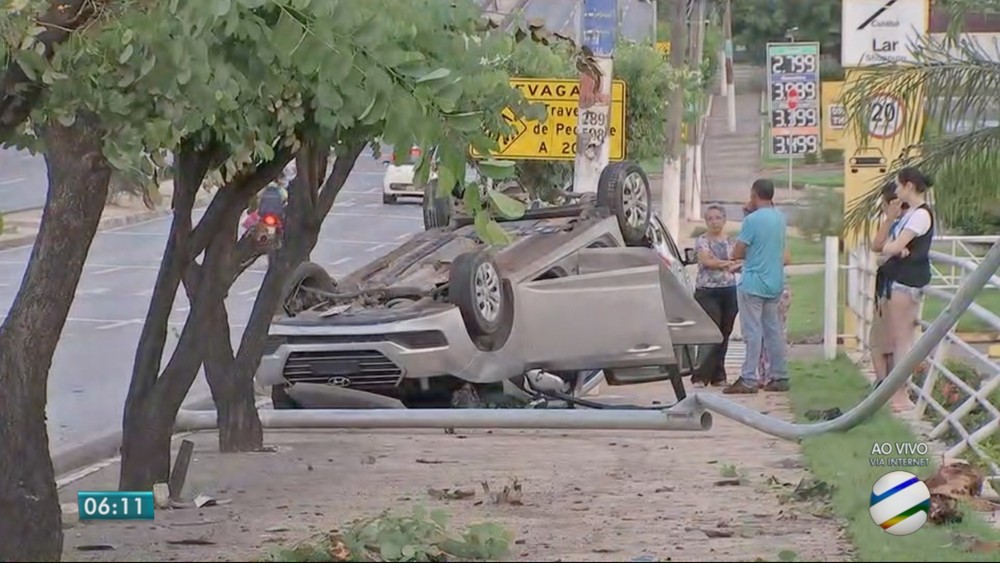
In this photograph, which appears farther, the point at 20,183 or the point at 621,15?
the point at 20,183

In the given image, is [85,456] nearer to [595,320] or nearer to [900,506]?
[595,320]

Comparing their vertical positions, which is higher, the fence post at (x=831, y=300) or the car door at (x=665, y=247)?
the car door at (x=665, y=247)

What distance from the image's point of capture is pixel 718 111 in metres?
50.7

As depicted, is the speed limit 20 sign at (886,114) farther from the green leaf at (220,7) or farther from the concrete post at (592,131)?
the concrete post at (592,131)

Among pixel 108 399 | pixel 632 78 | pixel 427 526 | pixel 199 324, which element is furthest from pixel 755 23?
pixel 427 526

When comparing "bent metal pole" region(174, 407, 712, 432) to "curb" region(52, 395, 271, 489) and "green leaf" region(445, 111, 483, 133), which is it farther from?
"green leaf" region(445, 111, 483, 133)

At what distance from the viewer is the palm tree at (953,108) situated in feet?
30.5

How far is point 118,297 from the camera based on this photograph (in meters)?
25.1

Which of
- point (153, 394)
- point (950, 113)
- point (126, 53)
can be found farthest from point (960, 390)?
point (126, 53)

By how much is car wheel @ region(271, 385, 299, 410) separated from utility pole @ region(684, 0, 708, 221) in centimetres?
1868

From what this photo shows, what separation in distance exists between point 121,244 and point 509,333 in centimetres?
2331

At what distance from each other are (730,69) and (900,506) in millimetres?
31453

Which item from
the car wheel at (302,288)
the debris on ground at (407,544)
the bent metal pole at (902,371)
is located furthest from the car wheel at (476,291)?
the debris on ground at (407,544)
